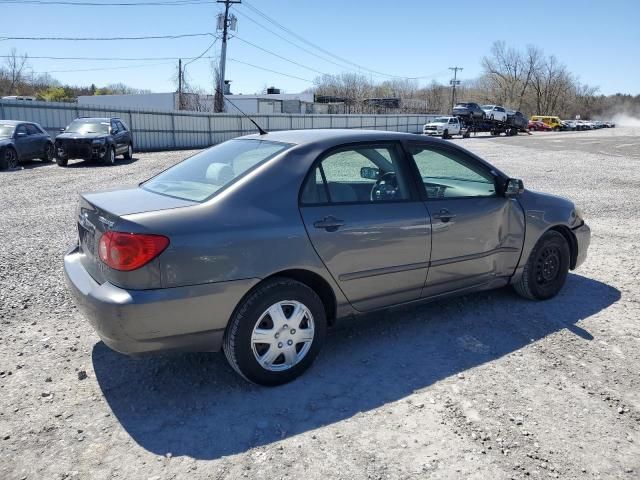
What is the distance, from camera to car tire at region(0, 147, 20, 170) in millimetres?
14930

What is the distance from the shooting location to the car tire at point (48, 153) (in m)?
17.1

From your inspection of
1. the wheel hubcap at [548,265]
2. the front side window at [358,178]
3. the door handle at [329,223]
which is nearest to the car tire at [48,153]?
the front side window at [358,178]

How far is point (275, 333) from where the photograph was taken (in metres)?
3.18

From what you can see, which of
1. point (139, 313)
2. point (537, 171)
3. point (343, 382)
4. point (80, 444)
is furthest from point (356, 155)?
point (537, 171)

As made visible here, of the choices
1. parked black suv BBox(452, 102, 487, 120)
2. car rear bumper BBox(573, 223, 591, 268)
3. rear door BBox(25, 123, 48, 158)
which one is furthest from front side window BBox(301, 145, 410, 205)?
parked black suv BBox(452, 102, 487, 120)

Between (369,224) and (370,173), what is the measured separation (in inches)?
25.3

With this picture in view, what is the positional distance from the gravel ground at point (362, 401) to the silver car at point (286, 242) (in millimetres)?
353

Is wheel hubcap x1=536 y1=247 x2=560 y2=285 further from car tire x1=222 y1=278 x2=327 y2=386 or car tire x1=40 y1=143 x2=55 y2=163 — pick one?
car tire x1=40 y1=143 x2=55 y2=163

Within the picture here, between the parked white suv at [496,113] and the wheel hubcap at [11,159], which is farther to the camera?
the parked white suv at [496,113]

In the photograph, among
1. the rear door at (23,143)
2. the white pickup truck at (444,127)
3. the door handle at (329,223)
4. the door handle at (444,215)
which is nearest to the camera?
the door handle at (329,223)

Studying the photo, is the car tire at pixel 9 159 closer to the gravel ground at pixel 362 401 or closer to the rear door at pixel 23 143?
the rear door at pixel 23 143

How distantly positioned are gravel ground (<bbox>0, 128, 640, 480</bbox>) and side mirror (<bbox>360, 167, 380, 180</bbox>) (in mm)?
1220

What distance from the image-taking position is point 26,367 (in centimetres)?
342

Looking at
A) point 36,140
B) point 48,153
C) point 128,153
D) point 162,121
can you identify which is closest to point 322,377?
point 36,140
